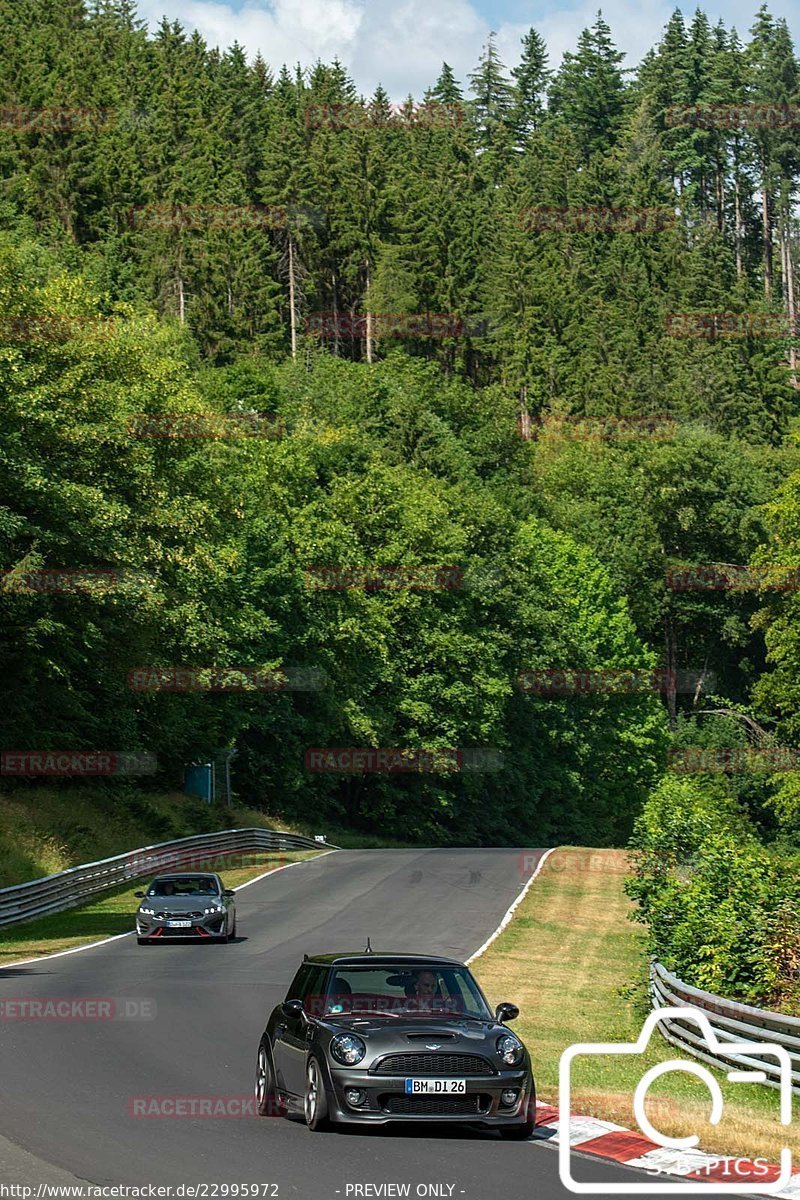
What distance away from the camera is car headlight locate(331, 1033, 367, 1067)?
12555mm

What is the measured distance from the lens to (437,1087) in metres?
12.4

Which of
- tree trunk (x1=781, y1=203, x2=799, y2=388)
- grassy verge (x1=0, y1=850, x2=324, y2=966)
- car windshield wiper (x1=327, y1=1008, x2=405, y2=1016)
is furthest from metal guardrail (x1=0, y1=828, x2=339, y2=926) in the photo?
tree trunk (x1=781, y1=203, x2=799, y2=388)

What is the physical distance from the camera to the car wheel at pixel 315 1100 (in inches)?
496

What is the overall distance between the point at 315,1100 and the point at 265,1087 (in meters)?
1.30

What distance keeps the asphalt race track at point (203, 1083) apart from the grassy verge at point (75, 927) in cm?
123

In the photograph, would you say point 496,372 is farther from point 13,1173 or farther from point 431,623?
point 13,1173

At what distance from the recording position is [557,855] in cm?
5516

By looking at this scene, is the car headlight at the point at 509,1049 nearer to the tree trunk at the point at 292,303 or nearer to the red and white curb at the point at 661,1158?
the red and white curb at the point at 661,1158

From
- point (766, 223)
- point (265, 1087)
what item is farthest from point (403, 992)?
point (766, 223)

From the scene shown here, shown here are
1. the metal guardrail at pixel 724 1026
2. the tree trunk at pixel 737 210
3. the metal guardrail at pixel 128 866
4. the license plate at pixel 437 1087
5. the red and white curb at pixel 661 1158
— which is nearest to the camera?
the red and white curb at pixel 661 1158

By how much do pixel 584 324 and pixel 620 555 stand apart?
4450 cm

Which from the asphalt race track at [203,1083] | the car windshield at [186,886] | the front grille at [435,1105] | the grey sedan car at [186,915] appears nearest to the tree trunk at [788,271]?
the car windshield at [186,886]

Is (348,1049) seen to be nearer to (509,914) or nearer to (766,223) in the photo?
(509,914)

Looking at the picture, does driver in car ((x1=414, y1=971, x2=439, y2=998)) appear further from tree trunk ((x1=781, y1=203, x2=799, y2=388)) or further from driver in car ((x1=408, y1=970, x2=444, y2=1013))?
→ tree trunk ((x1=781, y1=203, x2=799, y2=388))
